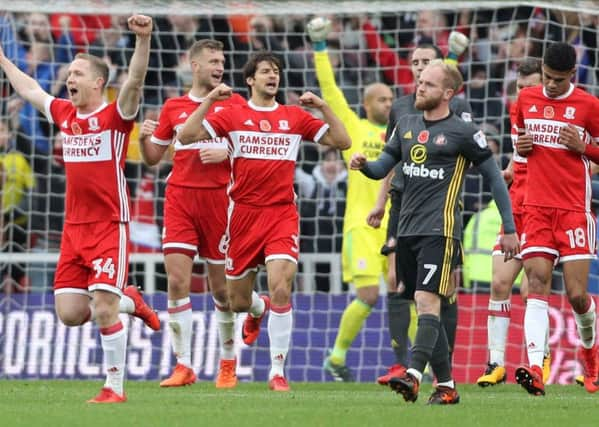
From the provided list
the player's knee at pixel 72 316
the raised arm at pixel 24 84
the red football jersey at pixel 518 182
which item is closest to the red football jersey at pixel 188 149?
the raised arm at pixel 24 84

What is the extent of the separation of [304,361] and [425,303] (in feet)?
18.6

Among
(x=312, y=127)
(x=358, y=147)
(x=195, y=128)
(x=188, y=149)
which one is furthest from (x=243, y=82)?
(x=195, y=128)

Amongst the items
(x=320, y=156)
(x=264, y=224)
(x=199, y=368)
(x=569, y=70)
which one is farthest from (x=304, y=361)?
(x=569, y=70)

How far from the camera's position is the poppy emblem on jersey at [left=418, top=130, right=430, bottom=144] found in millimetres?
9758

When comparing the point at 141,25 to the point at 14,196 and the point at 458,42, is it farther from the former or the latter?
the point at 14,196

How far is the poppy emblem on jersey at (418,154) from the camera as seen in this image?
975cm

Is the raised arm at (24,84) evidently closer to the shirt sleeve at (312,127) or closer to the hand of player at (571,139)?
the shirt sleeve at (312,127)

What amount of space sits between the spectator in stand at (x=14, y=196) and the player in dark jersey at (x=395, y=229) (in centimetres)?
507

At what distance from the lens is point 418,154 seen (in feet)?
32.0

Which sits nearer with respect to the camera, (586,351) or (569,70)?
(569,70)

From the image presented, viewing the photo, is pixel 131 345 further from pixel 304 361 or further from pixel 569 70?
pixel 569 70

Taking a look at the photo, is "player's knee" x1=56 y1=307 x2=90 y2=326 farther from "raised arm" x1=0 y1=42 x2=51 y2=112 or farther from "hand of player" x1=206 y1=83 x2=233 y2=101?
"hand of player" x1=206 y1=83 x2=233 y2=101

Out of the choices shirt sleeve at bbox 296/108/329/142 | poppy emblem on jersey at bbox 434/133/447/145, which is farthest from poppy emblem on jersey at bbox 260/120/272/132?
poppy emblem on jersey at bbox 434/133/447/145

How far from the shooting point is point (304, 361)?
15.2 meters
